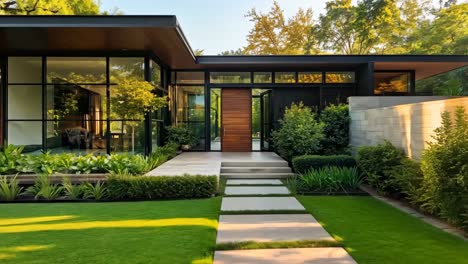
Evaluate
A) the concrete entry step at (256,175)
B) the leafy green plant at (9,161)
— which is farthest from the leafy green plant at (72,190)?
the concrete entry step at (256,175)

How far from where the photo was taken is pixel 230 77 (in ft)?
46.4

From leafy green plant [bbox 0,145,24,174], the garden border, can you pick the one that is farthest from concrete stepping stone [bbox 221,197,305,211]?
leafy green plant [bbox 0,145,24,174]

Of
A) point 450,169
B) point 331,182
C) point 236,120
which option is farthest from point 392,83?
point 450,169

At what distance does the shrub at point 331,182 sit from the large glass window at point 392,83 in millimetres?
7419

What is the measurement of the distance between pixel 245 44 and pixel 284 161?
63.8 ft

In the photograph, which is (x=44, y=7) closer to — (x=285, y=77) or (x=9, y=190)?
(x=285, y=77)

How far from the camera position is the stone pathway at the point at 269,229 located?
362 centimetres

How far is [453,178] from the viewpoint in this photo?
451 cm

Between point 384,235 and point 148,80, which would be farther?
point 148,80

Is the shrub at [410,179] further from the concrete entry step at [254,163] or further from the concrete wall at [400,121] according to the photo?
the concrete entry step at [254,163]

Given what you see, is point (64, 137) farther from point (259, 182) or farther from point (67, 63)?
point (259, 182)

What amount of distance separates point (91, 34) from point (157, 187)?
4410mm

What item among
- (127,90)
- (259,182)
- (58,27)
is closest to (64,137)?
(127,90)

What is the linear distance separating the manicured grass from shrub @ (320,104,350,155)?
17.3ft
